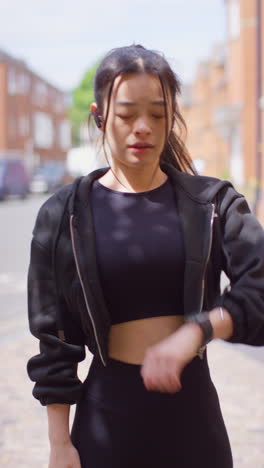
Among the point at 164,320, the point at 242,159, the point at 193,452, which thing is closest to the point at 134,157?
the point at 164,320

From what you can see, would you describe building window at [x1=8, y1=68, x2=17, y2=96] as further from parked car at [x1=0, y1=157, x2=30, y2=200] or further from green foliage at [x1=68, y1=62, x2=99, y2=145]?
parked car at [x1=0, y1=157, x2=30, y2=200]

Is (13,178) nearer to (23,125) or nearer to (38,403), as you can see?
(38,403)

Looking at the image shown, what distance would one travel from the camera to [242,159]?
26562 millimetres

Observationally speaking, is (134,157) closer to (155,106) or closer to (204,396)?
(155,106)

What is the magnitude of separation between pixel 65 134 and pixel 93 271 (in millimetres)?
86413

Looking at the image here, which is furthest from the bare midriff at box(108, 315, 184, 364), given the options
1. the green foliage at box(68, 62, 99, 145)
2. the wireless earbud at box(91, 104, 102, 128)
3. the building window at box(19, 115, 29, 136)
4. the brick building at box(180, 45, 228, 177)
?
the green foliage at box(68, 62, 99, 145)

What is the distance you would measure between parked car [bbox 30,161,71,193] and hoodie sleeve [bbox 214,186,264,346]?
3560cm

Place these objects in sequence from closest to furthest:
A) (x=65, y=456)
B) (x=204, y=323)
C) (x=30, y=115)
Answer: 1. (x=204, y=323)
2. (x=65, y=456)
3. (x=30, y=115)

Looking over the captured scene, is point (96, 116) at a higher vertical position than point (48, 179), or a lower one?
higher

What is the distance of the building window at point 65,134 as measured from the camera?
3359 inches

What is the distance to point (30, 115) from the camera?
71.1m

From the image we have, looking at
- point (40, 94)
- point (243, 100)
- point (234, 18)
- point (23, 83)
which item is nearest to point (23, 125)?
point (23, 83)

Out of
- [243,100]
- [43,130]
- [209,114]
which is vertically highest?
[243,100]

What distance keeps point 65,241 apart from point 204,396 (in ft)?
1.66
